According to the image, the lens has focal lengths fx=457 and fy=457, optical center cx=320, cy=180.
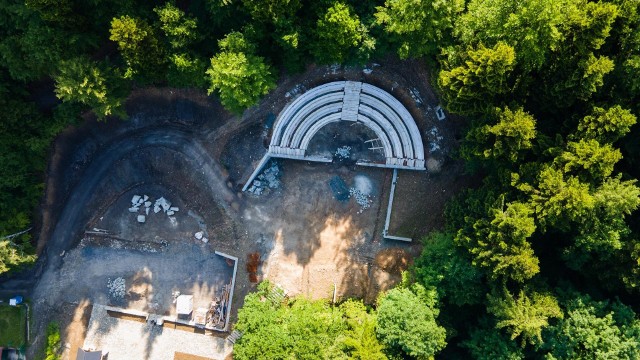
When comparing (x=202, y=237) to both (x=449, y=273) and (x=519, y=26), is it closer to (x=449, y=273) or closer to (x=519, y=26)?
(x=449, y=273)

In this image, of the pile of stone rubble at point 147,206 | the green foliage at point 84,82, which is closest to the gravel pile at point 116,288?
the pile of stone rubble at point 147,206

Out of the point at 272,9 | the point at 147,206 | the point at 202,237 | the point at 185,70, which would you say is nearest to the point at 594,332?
the point at 272,9

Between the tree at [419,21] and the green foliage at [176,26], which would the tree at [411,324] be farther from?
the green foliage at [176,26]

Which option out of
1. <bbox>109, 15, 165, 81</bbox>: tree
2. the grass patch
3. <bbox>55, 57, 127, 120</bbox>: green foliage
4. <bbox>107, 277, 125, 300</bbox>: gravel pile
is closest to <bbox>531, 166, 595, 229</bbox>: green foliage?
<bbox>109, 15, 165, 81</bbox>: tree

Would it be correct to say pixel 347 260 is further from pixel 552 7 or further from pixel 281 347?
pixel 552 7

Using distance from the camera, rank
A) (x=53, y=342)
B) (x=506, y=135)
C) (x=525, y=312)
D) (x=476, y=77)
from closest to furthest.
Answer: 1. (x=476, y=77)
2. (x=506, y=135)
3. (x=525, y=312)
4. (x=53, y=342)

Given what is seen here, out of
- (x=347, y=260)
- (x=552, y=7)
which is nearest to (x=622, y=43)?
(x=552, y=7)
